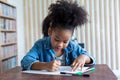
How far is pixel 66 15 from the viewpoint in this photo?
120 cm

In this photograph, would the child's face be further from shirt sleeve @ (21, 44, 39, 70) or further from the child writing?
shirt sleeve @ (21, 44, 39, 70)

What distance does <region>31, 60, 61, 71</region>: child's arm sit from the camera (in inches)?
46.3

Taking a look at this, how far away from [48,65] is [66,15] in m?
0.31

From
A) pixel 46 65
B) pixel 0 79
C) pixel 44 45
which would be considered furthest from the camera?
pixel 44 45

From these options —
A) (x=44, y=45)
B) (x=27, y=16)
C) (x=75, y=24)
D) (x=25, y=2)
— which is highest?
(x=25, y=2)

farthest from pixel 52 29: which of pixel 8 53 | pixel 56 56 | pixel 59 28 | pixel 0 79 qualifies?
pixel 8 53

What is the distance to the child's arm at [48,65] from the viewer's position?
118 centimetres

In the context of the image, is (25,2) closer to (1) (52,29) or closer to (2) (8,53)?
(2) (8,53)

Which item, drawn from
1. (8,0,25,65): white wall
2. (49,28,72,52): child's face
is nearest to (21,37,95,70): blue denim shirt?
(49,28,72,52): child's face

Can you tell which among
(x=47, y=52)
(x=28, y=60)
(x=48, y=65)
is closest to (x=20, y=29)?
(x=47, y=52)

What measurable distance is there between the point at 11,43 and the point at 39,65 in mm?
1598

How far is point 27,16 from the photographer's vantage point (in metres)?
3.49

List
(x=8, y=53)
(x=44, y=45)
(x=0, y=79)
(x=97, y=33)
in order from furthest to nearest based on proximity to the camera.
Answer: (x=97, y=33) < (x=8, y=53) < (x=44, y=45) < (x=0, y=79)

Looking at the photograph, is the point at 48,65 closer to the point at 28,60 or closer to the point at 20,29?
the point at 28,60
